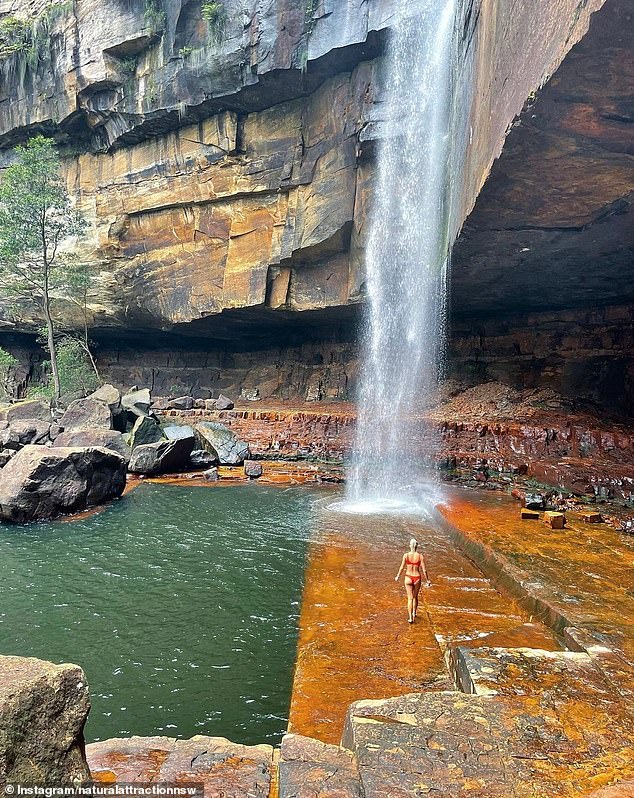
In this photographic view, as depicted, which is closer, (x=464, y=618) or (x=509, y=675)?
(x=509, y=675)

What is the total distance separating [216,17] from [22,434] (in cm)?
1459

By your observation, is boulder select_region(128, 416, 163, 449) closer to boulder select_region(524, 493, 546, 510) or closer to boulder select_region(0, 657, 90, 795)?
boulder select_region(524, 493, 546, 510)

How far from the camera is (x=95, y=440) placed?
44.5ft

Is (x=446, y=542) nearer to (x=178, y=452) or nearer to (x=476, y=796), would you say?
(x=476, y=796)

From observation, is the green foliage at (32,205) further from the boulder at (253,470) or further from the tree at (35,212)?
the boulder at (253,470)

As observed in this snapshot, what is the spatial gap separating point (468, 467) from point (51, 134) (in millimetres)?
21205

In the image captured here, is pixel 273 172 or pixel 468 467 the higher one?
pixel 273 172

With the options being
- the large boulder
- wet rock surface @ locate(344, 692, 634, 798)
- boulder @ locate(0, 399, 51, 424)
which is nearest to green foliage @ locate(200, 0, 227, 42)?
boulder @ locate(0, 399, 51, 424)

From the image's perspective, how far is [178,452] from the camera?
13898mm

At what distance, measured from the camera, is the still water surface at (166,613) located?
139 inches

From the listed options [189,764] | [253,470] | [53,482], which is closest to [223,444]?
[253,470]

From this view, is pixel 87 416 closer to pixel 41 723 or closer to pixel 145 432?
pixel 145 432

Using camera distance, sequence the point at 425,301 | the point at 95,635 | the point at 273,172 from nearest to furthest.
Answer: the point at 95,635, the point at 425,301, the point at 273,172

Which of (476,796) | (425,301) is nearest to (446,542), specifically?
(476,796)
